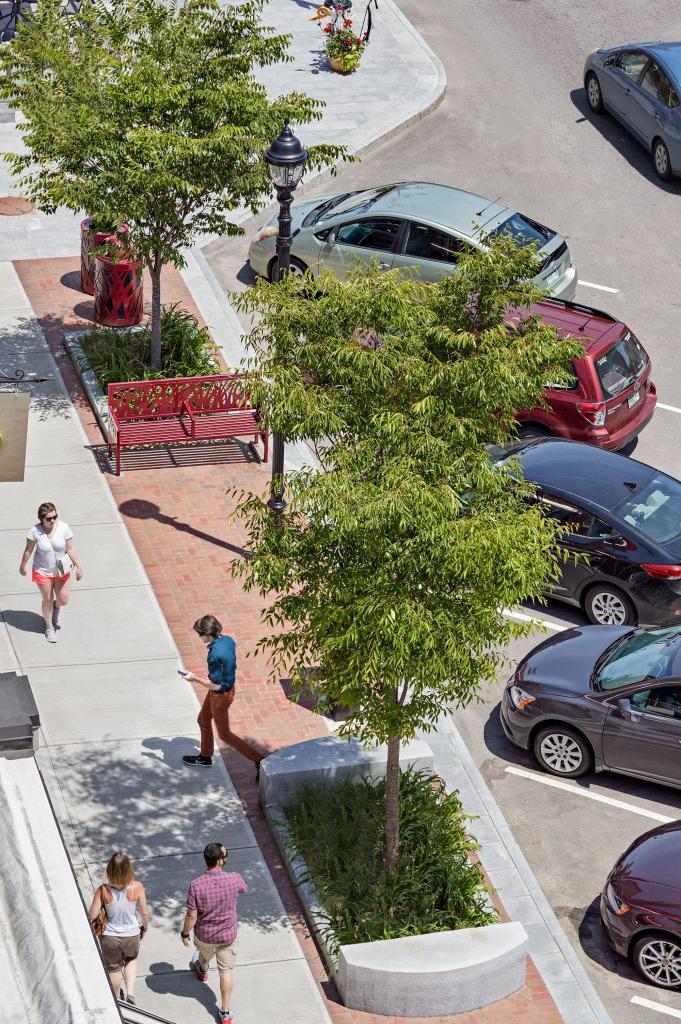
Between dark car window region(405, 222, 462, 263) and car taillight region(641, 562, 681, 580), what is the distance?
6.83 metres

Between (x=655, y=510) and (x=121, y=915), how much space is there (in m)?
8.14

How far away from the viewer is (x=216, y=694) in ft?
45.5

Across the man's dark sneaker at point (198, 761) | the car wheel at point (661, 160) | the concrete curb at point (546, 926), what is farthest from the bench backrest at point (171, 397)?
the car wheel at point (661, 160)

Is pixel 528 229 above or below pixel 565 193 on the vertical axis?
above

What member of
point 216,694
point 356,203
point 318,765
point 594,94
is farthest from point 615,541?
point 594,94

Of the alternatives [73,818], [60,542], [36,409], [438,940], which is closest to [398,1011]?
[438,940]

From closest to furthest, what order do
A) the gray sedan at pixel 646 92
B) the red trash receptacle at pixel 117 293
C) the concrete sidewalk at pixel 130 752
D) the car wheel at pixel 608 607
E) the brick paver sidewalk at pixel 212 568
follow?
the concrete sidewalk at pixel 130 752, the brick paver sidewalk at pixel 212 568, the car wheel at pixel 608 607, the red trash receptacle at pixel 117 293, the gray sedan at pixel 646 92

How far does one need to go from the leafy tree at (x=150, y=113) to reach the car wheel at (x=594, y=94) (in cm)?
1018

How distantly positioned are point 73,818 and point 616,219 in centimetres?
1539

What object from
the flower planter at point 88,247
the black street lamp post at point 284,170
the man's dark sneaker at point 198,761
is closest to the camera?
the man's dark sneaker at point 198,761

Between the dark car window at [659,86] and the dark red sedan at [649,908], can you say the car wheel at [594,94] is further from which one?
the dark red sedan at [649,908]

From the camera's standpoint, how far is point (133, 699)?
15.2m

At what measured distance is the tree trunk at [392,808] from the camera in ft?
41.1

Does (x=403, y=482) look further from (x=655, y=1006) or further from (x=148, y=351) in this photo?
(x=148, y=351)
